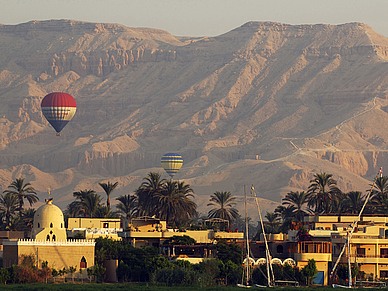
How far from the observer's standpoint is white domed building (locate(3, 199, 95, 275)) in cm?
8975

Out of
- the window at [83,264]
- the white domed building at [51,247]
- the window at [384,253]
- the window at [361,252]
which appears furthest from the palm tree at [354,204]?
the white domed building at [51,247]

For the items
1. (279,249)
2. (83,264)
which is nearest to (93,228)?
(83,264)

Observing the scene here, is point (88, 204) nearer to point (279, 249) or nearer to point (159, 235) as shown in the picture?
point (159, 235)

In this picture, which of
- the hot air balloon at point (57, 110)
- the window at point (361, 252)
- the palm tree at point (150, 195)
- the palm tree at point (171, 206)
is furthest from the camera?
the hot air balloon at point (57, 110)

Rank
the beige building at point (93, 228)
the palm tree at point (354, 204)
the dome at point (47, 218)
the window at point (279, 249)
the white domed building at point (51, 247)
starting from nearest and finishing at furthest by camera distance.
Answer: the white domed building at point (51, 247)
the dome at point (47, 218)
the window at point (279, 249)
the beige building at point (93, 228)
the palm tree at point (354, 204)

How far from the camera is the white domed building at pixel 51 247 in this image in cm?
8975

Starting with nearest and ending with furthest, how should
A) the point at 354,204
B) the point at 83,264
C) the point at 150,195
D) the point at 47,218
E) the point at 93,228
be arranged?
the point at 83,264 < the point at 47,218 < the point at 93,228 < the point at 150,195 < the point at 354,204

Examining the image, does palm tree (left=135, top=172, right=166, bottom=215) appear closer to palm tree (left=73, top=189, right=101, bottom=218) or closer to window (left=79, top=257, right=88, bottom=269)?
palm tree (left=73, top=189, right=101, bottom=218)

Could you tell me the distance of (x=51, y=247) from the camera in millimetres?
90438

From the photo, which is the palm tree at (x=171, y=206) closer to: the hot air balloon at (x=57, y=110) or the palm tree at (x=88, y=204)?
the palm tree at (x=88, y=204)

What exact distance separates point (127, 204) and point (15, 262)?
3982cm

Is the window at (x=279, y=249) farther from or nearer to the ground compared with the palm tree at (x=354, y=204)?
nearer to the ground

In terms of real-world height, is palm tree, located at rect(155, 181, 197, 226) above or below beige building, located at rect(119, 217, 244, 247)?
above

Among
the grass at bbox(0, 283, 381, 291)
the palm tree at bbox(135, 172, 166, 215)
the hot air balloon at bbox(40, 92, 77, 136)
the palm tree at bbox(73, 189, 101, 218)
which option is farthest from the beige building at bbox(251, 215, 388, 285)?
→ the hot air balloon at bbox(40, 92, 77, 136)
